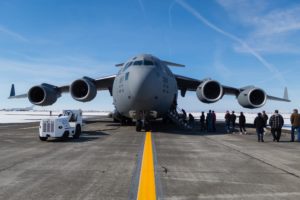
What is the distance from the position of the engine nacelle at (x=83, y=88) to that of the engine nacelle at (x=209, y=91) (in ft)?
25.6

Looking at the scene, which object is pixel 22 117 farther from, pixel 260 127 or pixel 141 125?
A: pixel 260 127

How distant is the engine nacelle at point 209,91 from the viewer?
2336cm

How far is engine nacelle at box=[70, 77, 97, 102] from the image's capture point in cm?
2384

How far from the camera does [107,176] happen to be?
6641 mm

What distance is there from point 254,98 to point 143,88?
1111cm

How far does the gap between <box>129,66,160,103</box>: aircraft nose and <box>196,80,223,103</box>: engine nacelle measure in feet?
19.4

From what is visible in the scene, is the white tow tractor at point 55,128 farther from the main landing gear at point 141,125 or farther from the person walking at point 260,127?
the person walking at point 260,127

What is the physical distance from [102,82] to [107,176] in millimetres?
21595

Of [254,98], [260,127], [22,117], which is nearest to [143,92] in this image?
[260,127]

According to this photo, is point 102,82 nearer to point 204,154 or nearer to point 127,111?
point 127,111

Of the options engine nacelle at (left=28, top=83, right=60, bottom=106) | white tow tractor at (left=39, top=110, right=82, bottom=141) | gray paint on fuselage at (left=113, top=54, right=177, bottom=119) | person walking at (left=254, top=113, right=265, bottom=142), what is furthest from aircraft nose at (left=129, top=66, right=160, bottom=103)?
engine nacelle at (left=28, top=83, right=60, bottom=106)

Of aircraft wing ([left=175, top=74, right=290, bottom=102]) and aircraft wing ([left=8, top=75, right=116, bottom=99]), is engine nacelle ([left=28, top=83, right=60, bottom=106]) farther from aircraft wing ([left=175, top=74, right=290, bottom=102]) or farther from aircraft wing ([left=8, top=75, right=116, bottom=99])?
aircraft wing ([left=175, top=74, right=290, bottom=102])

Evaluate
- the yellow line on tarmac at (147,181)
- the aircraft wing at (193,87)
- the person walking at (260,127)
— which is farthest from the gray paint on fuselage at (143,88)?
the yellow line on tarmac at (147,181)

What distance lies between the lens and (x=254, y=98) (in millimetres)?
25031
